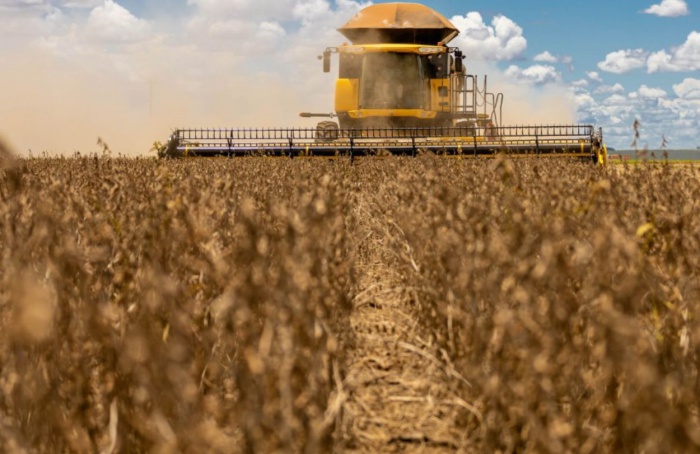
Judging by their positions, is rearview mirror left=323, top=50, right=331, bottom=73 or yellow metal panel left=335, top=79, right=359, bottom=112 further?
yellow metal panel left=335, top=79, right=359, bottom=112

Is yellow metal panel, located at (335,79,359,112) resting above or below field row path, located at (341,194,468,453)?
above

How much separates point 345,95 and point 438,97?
5.40 feet

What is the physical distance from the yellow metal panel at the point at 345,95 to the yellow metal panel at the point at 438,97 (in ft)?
4.41

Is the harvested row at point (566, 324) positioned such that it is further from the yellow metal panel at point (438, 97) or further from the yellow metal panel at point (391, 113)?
the yellow metal panel at point (438, 97)

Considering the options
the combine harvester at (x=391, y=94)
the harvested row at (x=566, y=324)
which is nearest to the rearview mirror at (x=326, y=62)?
the combine harvester at (x=391, y=94)

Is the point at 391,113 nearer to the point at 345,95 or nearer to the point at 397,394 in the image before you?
the point at 345,95

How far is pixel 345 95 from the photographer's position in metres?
16.5

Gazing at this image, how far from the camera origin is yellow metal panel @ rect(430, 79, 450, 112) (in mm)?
16562

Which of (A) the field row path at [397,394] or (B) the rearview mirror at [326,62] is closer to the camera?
(A) the field row path at [397,394]

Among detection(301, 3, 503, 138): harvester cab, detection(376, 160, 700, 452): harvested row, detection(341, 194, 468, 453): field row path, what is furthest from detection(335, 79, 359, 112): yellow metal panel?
detection(376, 160, 700, 452): harvested row

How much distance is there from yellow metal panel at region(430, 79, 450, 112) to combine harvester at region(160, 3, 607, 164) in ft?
0.06

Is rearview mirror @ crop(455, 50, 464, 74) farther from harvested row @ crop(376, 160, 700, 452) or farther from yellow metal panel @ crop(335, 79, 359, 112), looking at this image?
harvested row @ crop(376, 160, 700, 452)

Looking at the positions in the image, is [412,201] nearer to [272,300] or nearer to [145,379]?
[272,300]

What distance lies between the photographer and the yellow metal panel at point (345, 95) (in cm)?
1655
